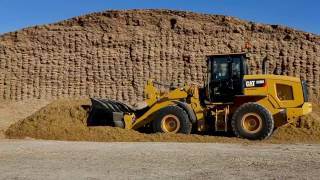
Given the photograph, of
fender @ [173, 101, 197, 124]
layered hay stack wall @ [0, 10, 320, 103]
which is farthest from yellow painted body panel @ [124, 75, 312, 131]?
layered hay stack wall @ [0, 10, 320, 103]

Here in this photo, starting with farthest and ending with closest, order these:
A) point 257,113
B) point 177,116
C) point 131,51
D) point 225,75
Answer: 1. point 131,51
2. point 225,75
3. point 177,116
4. point 257,113

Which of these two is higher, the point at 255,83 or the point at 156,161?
the point at 255,83

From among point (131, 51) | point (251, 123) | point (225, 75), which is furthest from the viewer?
point (131, 51)

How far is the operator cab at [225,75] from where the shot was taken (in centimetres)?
1421

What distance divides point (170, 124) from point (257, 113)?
231cm

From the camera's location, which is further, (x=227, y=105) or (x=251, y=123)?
(x=227, y=105)

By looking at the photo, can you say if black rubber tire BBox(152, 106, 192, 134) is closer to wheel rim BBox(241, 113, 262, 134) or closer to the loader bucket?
the loader bucket

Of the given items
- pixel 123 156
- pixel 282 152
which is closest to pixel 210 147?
pixel 282 152

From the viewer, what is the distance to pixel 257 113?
44.3ft

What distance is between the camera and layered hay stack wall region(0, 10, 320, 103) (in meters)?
24.4

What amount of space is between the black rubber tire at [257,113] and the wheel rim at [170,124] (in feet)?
5.00

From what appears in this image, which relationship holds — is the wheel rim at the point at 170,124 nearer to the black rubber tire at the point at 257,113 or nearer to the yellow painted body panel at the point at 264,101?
the yellow painted body panel at the point at 264,101

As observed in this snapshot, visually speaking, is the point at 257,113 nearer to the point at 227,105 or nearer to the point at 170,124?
the point at 227,105

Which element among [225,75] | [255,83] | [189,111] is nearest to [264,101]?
[255,83]
